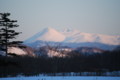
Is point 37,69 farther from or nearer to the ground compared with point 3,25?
nearer to the ground

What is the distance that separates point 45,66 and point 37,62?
92.6 inches

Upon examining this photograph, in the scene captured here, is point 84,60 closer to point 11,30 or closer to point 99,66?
point 99,66

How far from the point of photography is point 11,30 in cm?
2369

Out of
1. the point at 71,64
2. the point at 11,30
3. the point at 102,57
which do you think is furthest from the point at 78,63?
the point at 11,30

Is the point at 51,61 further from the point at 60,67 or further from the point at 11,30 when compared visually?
the point at 11,30

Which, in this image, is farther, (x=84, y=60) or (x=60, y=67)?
(x=84, y=60)

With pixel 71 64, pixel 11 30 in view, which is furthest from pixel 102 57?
pixel 11 30

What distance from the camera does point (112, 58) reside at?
2618 inches

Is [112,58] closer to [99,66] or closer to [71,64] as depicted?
[99,66]

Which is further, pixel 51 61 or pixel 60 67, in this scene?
pixel 51 61

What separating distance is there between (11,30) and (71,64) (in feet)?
147

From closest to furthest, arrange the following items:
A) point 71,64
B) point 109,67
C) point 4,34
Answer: point 4,34 < point 109,67 < point 71,64

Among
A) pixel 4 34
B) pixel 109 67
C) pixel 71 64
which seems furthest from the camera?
pixel 71 64

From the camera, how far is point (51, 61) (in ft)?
232
